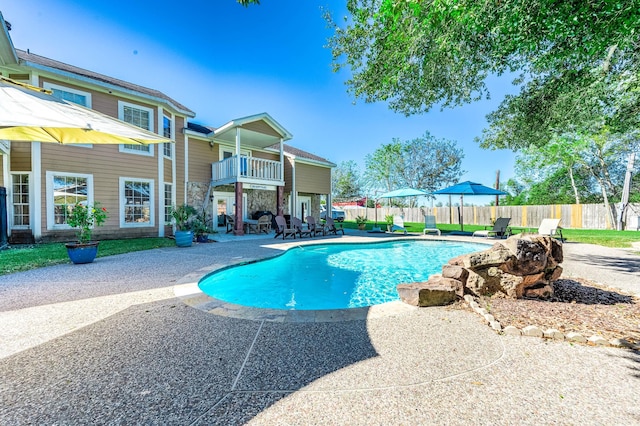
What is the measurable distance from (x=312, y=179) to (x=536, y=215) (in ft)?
56.4

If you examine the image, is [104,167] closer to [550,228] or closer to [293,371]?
[293,371]

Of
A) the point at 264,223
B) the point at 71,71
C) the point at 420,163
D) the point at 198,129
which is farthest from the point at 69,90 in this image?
the point at 420,163

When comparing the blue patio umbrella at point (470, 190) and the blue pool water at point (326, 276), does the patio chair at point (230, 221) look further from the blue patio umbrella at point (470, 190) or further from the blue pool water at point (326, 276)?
the blue patio umbrella at point (470, 190)

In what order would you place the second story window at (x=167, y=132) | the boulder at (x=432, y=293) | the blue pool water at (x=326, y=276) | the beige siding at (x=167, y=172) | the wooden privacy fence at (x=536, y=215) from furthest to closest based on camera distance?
the wooden privacy fence at (x=536, y=215) → the beige siding at (x=167, y=172) → the second story window at (x=167, y=132) → the blue pool water at (x=326, y=276) → the boulder at (x=432, y=293)

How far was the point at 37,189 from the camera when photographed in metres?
8.77

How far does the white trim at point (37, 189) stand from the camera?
8712mm

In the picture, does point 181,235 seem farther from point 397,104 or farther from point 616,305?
point 616,305

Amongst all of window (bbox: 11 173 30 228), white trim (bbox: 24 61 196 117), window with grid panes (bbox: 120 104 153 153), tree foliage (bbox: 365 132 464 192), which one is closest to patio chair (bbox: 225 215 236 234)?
window with grid panes (bbox: 120 104 153 153)

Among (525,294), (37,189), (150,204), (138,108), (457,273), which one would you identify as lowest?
(525,294)

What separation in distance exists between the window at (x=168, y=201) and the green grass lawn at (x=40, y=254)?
8.30 ft

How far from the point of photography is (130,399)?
5.90 ft

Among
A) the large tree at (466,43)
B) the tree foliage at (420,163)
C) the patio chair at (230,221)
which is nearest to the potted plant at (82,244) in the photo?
the patio chair at (230,221)

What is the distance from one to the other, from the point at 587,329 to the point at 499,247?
5.29ft

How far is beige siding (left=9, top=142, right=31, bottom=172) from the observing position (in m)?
8.68
